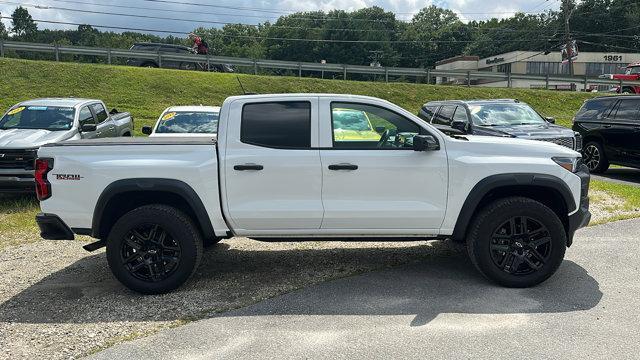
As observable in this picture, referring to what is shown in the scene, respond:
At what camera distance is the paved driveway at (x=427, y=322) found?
3746mm

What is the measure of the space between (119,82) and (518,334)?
66.0 feet

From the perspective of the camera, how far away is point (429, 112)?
13500 millimetres

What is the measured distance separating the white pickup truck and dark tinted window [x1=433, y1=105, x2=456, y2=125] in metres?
7.27

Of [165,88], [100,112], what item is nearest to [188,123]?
[100,112]

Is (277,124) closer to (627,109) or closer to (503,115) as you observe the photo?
(503,115)

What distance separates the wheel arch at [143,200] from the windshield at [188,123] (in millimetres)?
5098

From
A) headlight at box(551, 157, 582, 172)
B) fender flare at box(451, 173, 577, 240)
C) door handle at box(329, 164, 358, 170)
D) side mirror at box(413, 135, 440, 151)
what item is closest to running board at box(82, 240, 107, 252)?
door handle at box(329, 164, 358, 170)

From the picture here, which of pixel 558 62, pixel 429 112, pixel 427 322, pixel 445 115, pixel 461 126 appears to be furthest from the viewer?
pixel 558 62

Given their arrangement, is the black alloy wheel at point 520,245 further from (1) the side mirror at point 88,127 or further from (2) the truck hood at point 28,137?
(1) the side mirror at point 88,127

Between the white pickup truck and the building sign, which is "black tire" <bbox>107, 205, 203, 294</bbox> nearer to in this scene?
the white pickup truck

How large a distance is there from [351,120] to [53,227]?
3.00 meters

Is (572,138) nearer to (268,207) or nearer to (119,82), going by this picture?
(268,207)

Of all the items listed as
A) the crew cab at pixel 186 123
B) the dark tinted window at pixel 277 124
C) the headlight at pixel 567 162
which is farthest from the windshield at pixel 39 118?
the headlight at pixel 567 162

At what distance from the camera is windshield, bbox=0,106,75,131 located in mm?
9562
